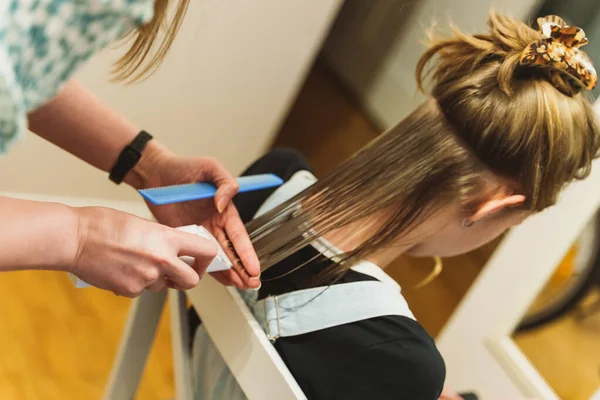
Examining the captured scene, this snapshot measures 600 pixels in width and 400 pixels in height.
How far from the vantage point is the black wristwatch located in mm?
661

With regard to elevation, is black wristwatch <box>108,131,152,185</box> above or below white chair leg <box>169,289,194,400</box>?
above

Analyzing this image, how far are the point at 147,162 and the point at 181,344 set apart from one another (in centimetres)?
22

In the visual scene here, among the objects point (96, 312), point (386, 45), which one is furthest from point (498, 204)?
point (96, 312)

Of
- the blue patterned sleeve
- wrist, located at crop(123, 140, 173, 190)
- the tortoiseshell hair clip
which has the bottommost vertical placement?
wrist, located at crop(123, 140, 173, 190)

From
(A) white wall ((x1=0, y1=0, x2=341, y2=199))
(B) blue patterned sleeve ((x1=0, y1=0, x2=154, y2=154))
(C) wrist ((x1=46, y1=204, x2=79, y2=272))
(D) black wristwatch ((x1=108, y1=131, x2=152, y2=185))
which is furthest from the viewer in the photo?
(A) white wall ((x1=0, y1=0, x2=341, y2=199))

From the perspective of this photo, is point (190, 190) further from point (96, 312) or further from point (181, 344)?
point (96, 312)

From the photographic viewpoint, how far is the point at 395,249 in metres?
0.66

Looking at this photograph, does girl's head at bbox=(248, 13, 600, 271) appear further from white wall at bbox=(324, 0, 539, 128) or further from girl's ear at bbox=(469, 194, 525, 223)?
white wall at bbox=(324, 0, 539, 128)

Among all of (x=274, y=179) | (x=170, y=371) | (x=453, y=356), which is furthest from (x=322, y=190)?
(x=170, y=371)

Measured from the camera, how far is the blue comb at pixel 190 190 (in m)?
0.48

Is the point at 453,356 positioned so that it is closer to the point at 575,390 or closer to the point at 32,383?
the point at 575,390

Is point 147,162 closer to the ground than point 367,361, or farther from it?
farther from it

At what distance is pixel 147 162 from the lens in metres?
0.67

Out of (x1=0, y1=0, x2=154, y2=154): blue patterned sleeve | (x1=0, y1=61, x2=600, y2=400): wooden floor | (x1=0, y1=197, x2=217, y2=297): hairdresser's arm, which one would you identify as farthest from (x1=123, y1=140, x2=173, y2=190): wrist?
(x1=0, y1=61, x2=600, y2=400): wooden floor
